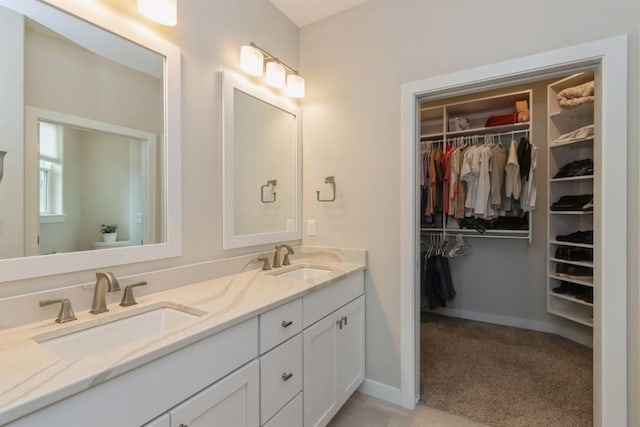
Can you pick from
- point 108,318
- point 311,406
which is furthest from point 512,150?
point 108,318

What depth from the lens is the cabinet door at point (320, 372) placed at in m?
1.48

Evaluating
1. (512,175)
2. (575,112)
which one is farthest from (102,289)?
(575,112)

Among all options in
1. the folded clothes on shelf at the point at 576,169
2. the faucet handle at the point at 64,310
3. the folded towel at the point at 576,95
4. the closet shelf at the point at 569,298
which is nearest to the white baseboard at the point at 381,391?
the faucet handle at the point at 64,310

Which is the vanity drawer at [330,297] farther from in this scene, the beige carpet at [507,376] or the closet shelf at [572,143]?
the closet shelf at [572,143]

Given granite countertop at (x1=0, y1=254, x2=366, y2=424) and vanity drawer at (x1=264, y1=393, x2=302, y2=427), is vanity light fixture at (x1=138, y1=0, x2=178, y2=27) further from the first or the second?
vanity drawer at (x1=264, y1=393, x2=302, y2=427)

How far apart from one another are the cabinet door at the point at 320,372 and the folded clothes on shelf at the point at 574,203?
7.77 ft

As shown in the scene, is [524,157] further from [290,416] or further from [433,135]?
[290,416]

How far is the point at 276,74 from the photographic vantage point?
1.98 meters

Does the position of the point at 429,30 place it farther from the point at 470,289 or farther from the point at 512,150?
the point at 470,289

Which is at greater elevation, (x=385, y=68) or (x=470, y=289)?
(x=385, y=68)

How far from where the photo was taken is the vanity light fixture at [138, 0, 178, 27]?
1.29 metres

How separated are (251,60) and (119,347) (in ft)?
5.14

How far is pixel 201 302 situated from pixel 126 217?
0.52 m

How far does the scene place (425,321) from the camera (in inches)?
132
